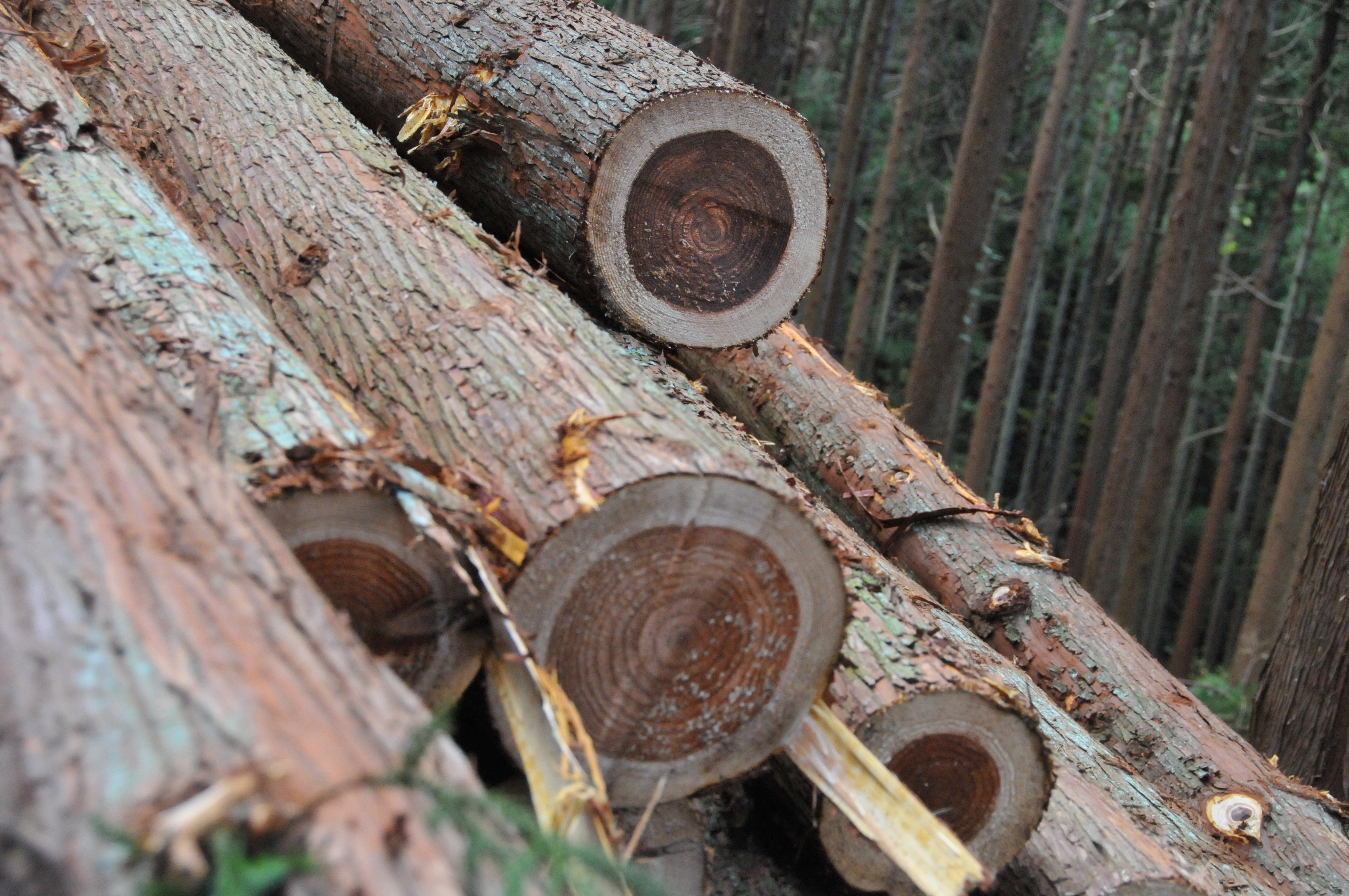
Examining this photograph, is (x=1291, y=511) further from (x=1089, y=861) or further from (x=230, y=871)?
(x=230, y=871)

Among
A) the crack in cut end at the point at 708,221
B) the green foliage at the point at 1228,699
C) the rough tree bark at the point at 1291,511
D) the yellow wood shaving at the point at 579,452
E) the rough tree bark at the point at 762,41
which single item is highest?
the rough tree bark at the point at 762,41

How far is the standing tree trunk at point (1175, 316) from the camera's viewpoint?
739 centimetres

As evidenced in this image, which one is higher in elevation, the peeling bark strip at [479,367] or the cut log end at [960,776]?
the peeling bark strip at [479,367]

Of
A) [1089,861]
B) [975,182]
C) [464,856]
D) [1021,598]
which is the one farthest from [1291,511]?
[464,856]

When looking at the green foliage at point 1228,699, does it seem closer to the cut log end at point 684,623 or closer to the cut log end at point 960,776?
the cut log end at point 960,776

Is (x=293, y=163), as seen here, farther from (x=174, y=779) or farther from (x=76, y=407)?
(x=174, y=779)

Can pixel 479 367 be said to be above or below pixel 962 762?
above

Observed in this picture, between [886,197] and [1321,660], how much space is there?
6.83m

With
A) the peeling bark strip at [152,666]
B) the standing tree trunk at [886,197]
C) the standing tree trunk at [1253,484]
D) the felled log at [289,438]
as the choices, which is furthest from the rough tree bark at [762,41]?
the standing tree trunk at [1253,484]

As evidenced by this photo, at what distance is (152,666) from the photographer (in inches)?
49.0

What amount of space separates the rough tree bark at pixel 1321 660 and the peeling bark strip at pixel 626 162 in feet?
8.66

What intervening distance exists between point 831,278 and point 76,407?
36.3 ft

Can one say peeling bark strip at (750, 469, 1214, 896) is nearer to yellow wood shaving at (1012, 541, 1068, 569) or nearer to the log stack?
the log stack

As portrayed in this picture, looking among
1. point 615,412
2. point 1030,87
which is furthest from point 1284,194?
point 615,412
